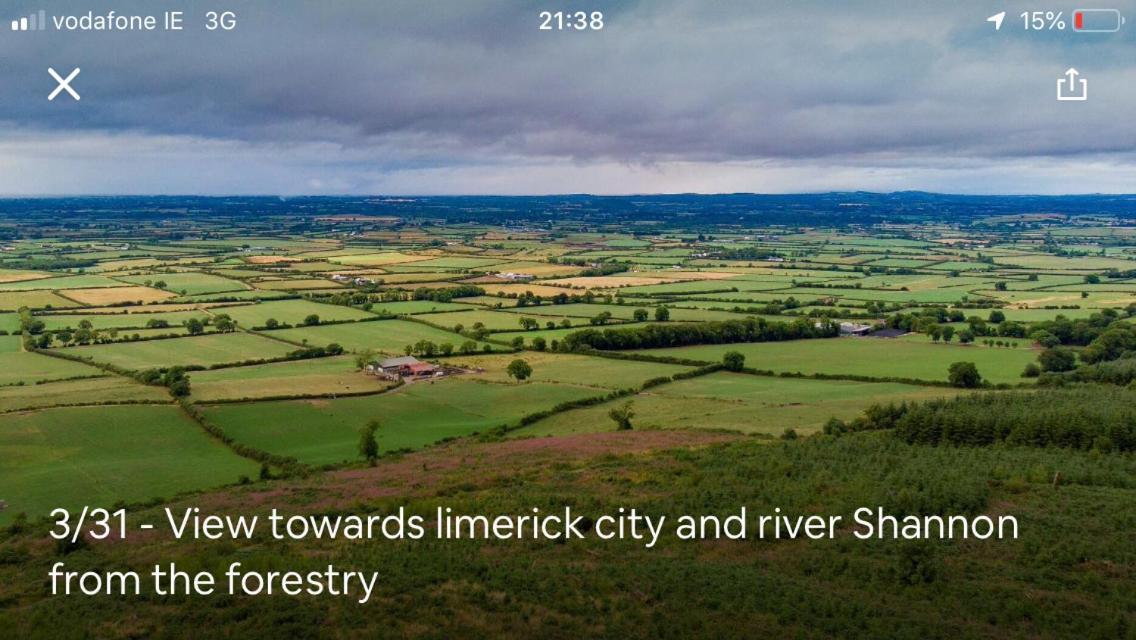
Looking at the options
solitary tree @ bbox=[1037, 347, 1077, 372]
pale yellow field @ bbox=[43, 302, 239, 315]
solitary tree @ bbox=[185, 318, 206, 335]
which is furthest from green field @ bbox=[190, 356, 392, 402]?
solitary tree @ bbox=[1037, 347, 1077, 372]

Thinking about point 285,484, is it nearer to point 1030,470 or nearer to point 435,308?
point 1030,470

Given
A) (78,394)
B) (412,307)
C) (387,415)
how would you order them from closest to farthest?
(387,415) < (78,394) < (412,307)

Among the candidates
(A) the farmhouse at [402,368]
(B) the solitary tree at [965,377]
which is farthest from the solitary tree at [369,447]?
(B) the solitary tree at [965,377]

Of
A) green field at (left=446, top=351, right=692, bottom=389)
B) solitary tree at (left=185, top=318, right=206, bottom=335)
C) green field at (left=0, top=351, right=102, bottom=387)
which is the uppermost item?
solitary tree at (left=185, top=318, right=206, bottom=335)

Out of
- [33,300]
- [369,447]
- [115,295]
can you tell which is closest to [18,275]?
[115,295]

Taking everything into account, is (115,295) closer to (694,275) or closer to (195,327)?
(195,327)

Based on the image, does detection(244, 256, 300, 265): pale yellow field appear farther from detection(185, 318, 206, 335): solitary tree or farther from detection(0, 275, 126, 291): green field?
detection(185, 318, 206, 335): solitary tree

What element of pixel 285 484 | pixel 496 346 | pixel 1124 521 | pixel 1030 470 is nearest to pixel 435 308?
pixel 496 346
